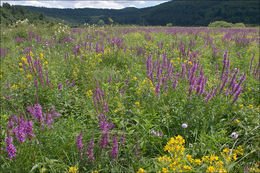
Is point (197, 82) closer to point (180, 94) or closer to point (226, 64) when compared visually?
point (180, 94)

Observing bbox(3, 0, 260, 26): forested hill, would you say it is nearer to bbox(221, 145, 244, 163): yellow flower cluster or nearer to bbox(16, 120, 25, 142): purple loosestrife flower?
bbox(16, 120, 25, 142): purple loosestrife flower

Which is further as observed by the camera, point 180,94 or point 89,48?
point 89,48

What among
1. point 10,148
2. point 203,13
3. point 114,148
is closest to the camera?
point 10,148

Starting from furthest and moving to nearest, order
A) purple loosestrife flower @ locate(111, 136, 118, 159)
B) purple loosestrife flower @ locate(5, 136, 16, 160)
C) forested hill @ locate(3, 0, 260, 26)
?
forested hill @ locate(3, 0, 260, 26) → purple loosestrife flower @ locate(111, 136, 118, 159) → purple loosestrife flower @ locate(5, 136, 16, 160)

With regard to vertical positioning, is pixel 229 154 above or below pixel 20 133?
below

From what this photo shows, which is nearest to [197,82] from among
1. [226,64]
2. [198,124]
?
[198,124]

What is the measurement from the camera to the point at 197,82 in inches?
101

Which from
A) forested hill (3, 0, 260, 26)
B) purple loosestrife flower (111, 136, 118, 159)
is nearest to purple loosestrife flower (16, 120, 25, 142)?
purple loosestrife flower (111, 136, 118, 159)

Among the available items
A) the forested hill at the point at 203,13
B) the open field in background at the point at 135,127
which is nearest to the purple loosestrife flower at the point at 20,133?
the open field in background at the point at 135,127

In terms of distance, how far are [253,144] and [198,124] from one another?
679mm

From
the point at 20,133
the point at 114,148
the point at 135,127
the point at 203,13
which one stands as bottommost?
the point at 135,127

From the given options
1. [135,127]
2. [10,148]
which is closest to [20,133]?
[10,148]

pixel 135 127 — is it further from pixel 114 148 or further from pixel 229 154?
pixel 229 154

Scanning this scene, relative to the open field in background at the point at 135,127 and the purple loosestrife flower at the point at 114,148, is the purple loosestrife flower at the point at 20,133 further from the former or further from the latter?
the purple loosestrife flower at the point at 114,148
